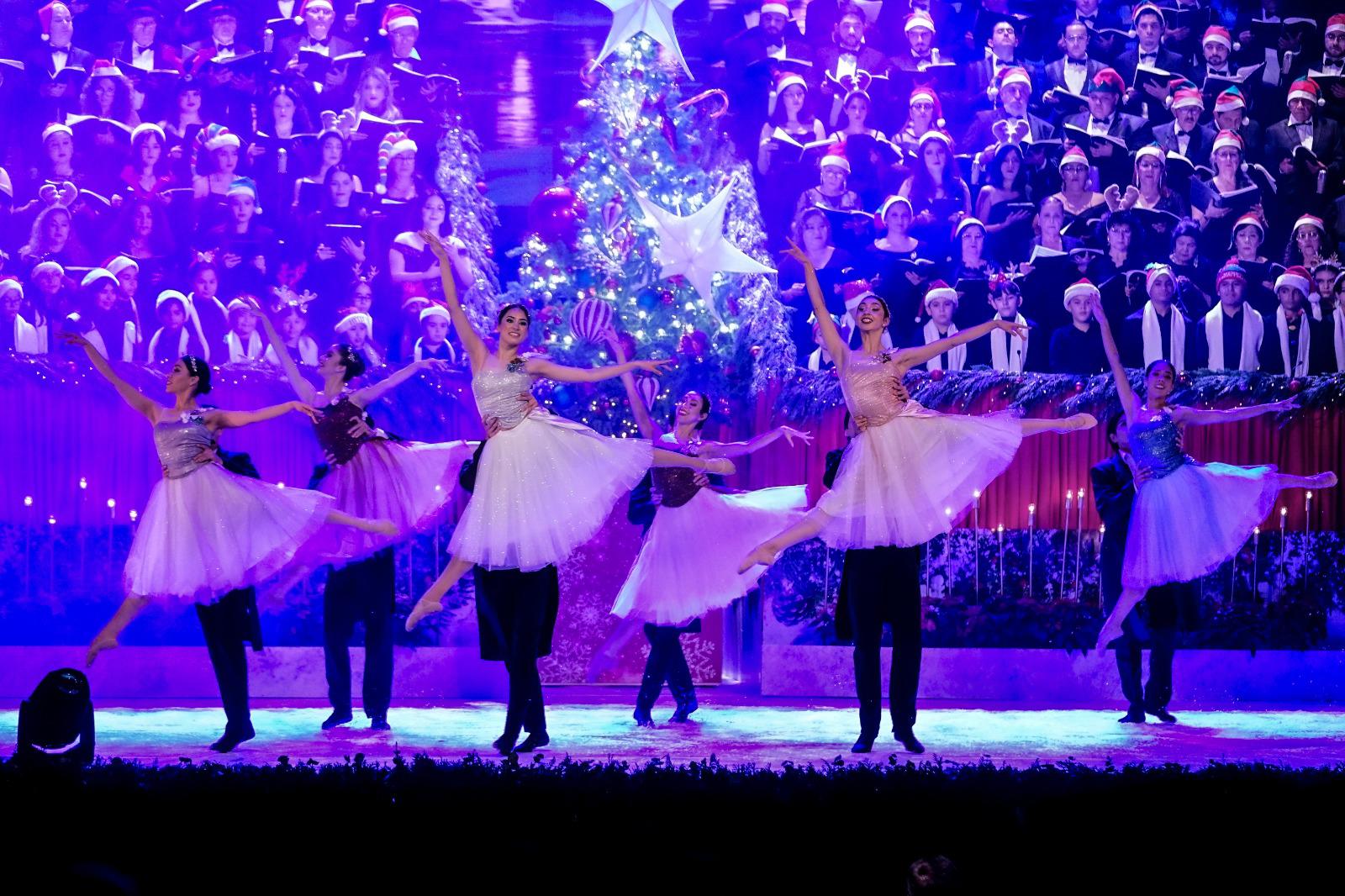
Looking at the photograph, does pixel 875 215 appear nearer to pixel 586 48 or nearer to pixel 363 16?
pixel 586 48

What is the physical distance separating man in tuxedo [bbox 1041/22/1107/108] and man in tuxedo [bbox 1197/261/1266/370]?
1.79m

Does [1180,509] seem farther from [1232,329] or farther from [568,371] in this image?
[568,371]

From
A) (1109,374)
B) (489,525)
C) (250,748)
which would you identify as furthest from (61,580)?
(1109,374)

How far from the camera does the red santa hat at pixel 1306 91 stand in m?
10.2

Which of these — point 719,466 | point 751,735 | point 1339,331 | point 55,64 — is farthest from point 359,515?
point 1339,331

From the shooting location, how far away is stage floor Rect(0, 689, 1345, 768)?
5965 millimetres

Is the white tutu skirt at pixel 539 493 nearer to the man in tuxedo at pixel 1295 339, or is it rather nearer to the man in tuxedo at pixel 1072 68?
the man in tuxedo at pixel 1072 68

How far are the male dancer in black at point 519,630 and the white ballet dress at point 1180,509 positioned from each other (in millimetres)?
3494

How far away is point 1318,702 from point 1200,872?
6185mm

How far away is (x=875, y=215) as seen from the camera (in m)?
9.97

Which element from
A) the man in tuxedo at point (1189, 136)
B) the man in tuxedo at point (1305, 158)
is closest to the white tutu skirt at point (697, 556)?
the man in tuxedo at point (1189, 136)

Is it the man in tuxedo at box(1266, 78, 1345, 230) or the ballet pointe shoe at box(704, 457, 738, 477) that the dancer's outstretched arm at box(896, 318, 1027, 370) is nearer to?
the ballet pointe shoe at box(704, 457, 738, 477)

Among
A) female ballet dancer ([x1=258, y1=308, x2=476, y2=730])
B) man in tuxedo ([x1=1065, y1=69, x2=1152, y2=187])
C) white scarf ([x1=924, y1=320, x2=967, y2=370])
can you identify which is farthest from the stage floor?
man in tuxedo ([x1=1065, y1=69, x2=1152, y2=187])

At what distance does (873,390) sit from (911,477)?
1.43 feet
